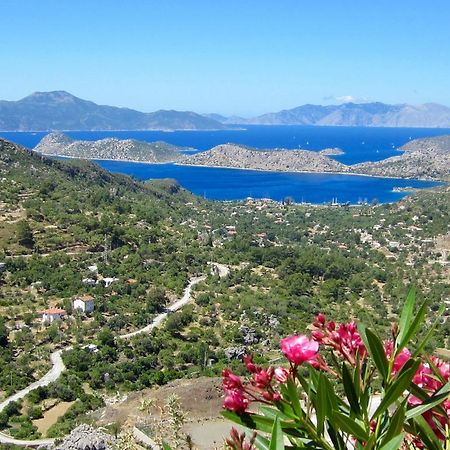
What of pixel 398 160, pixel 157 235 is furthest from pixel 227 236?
pixel 398 160

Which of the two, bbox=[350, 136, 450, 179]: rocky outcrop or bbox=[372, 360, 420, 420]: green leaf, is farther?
bbox=[350, 136, 450, 179]: rocky outcrop

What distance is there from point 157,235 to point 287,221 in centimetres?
2064

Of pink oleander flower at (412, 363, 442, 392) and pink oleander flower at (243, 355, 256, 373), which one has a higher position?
pink oleander flower at (243, 355, 256, 373)

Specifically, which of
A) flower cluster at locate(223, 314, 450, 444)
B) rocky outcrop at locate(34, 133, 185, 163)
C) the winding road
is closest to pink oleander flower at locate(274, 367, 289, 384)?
flower cluster at locate(223, 314, 450, 444)

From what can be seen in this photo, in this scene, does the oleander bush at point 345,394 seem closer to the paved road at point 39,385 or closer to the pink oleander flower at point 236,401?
the pink oleander flower at point 236,401

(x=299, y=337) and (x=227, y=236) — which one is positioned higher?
(x=299, y=337)

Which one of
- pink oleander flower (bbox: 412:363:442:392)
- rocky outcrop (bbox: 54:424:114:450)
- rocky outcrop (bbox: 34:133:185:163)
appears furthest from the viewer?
rocky outcrop (bbox: 34:133:185:163)

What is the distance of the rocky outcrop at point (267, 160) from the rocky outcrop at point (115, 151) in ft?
24.9

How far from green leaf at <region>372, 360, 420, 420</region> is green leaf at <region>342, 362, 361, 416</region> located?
9 centimetres

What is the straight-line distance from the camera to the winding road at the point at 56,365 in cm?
1330

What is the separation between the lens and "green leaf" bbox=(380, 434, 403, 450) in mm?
1239

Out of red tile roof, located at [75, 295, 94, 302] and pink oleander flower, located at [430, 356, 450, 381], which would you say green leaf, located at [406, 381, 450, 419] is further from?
red tile roof, located at [75, 295, 94, 302]

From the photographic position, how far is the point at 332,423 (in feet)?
4.55

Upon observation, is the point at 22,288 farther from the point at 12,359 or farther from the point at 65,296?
the point at 12,359
